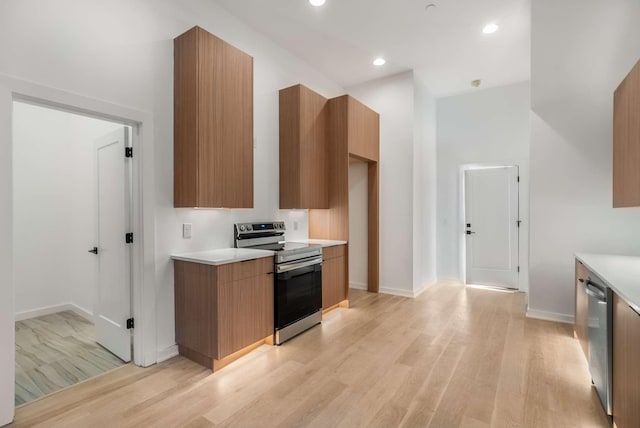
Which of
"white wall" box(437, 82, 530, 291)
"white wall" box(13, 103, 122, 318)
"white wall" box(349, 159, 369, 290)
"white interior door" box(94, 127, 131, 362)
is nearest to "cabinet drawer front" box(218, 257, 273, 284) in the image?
"white interior door" box(94, 127, 131, 362)

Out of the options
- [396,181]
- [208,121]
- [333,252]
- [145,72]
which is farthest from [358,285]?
[145,72]

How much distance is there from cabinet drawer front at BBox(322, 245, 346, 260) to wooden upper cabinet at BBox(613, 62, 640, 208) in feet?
8.78

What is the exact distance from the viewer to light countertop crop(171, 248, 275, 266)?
2.49 metres

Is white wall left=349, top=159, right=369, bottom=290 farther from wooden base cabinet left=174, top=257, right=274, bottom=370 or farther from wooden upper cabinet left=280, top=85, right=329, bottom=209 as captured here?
wooden base cabinet left=174, top=257, right=274, bottom=370

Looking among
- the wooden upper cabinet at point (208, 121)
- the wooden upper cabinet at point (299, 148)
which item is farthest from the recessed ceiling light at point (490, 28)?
the wooden upper cabinet at point (208, 121)

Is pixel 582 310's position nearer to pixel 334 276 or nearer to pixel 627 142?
pixel 627 142

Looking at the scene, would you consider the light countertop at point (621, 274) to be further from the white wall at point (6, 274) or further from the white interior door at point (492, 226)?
the white wall at point (6, 274)

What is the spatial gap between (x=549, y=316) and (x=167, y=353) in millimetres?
4134

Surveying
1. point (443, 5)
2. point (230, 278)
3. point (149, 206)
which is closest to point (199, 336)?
point (230, 278)

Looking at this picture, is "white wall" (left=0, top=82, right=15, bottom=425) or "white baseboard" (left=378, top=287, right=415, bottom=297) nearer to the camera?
"white wall" (left=0, top=82, right=15, bottom=425)

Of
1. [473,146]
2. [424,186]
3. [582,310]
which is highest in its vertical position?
[473,146]

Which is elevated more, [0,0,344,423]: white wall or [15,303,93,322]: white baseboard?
[0,0,344,423]: white wall

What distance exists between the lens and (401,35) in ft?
12.2

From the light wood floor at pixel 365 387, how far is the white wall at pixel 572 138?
32.9 inches
